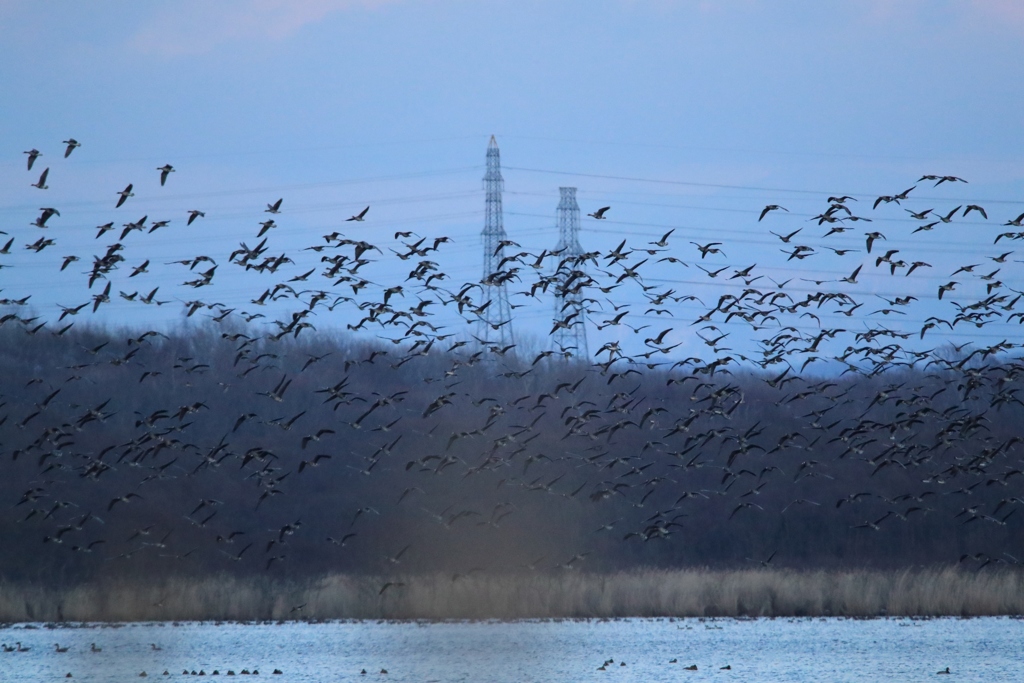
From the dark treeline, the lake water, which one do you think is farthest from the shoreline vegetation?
the dark treeline

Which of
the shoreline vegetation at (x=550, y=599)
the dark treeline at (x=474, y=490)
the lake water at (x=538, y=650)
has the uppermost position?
the dark treeline at (x=474, y=490)

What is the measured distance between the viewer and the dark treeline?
42750 mm

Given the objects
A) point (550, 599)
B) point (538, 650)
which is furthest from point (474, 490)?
point (538, 650)

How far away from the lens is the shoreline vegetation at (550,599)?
36000 millimetres

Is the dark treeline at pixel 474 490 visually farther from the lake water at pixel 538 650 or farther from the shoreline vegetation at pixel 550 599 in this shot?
the lake water at pixel 538 650

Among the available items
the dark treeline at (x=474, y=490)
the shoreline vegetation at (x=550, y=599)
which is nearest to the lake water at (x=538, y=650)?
the shoreline vegetation at (x=550, y=599)

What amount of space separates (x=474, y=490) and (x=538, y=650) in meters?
15.2

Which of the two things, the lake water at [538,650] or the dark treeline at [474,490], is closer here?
the lake water at [538,650]

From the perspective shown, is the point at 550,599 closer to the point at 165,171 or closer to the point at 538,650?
the point at 538,650

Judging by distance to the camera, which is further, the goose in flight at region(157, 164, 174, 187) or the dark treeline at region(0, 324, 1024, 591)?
the dark treeline at region(0, 324, 1024, 591)

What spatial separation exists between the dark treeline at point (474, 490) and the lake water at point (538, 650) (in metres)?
3.65

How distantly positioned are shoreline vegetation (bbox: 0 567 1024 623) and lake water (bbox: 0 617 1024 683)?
0.40 meters

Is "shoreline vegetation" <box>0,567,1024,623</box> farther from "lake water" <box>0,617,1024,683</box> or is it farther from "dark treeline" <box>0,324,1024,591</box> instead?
"dark treeline" <box>0,324,1024,591</box>

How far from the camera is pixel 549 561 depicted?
140 ft
